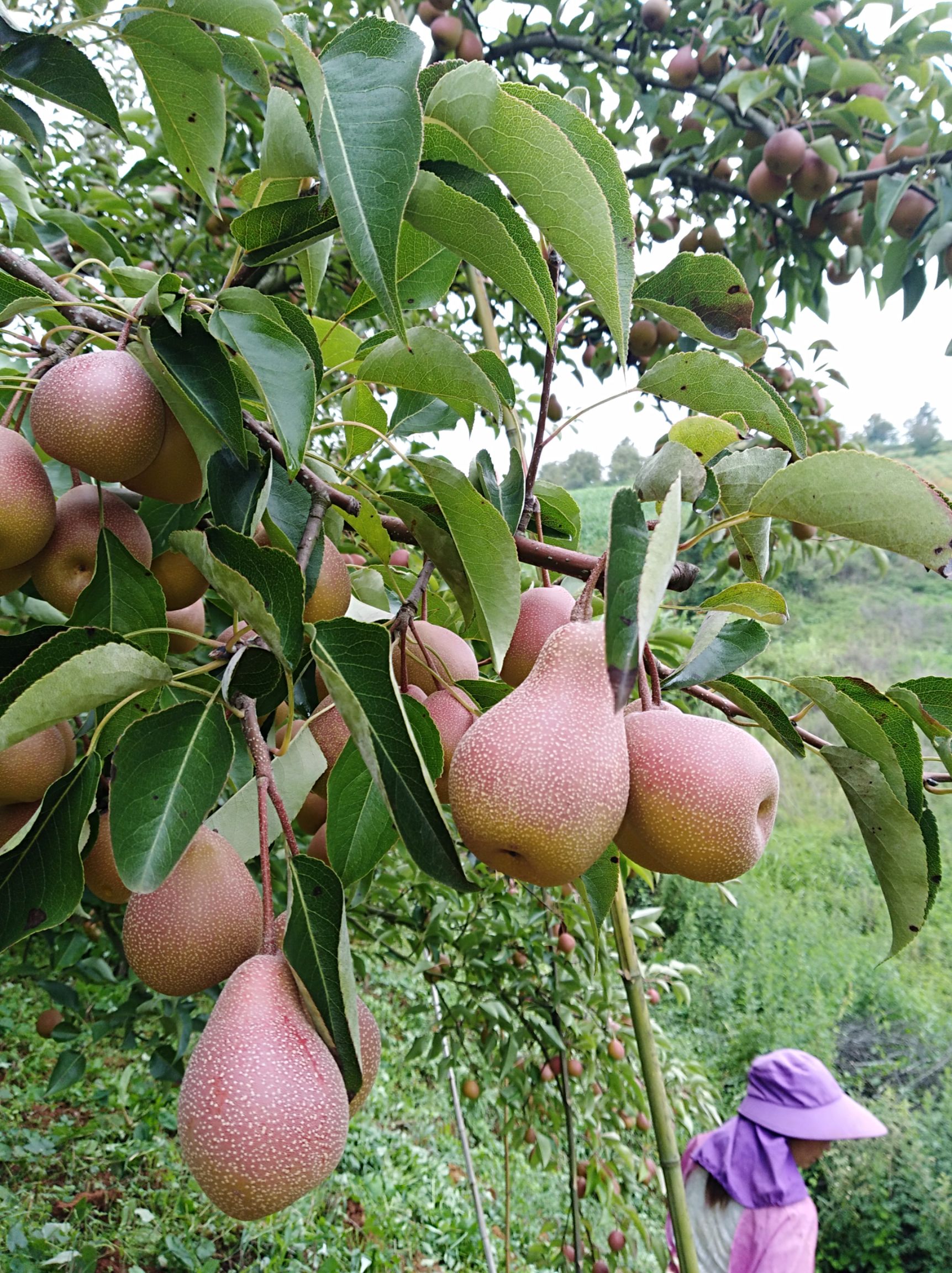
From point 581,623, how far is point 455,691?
0.15m

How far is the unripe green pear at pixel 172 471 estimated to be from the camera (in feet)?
2.02

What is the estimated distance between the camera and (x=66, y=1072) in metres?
1.40

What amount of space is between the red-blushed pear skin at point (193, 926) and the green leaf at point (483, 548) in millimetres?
227

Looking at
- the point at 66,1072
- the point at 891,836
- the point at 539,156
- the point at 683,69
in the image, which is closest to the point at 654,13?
the point at 683,69

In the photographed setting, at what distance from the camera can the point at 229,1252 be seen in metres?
2.41

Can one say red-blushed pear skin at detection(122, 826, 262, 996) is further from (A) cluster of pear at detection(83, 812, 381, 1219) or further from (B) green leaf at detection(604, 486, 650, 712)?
(B) green leaf at detection(604, 486, 650, 712)

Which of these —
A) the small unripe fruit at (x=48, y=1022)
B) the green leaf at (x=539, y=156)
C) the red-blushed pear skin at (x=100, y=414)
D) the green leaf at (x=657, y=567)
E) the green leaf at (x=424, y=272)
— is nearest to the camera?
the green leaf at (x=657, y=567)

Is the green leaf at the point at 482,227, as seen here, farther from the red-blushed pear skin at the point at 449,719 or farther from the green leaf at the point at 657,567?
the red-blushed pear skin at the point at 449,719

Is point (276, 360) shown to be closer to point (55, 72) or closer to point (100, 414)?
point (100, 414)

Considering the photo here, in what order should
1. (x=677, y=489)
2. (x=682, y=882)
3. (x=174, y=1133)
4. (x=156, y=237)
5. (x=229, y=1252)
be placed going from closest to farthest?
(x=677, y=489) < (x=156, y=237) < (x=229, y=1252) < (x=174, y=1133) < (x=682, y=882)

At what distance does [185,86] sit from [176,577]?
0.39 m

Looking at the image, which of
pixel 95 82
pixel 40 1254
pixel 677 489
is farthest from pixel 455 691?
pixel 40 1254

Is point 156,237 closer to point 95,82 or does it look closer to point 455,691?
point 95,82

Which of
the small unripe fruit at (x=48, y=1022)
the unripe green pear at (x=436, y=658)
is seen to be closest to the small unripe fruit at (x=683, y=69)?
the unripe green pear at (x=436, y=658)
